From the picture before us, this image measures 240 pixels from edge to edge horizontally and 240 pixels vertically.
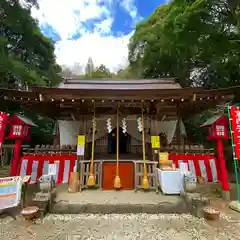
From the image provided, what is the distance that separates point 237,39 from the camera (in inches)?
323

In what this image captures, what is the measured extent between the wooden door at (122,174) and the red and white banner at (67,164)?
1250mm

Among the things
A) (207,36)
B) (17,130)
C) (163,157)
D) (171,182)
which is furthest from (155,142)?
(207,36)

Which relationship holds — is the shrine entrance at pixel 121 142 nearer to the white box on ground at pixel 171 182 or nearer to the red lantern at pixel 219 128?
the white box on ground at pixel 171 182

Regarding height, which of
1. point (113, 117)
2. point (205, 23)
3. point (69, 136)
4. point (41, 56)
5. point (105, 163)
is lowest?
point (105, 163)

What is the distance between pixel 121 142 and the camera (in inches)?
328

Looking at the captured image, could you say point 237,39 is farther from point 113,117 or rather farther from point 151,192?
point 151,192

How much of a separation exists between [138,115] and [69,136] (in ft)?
8.68

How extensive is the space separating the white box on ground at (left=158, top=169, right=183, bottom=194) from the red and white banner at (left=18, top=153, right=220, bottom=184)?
1216mm

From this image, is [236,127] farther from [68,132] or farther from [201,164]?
[68,132]

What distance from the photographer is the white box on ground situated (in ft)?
14.3

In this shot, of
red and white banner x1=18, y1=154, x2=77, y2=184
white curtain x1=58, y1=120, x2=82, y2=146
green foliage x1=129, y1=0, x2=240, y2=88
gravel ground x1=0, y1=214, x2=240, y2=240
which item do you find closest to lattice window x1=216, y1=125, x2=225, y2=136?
gravel ground x1=0, y1=214, x2=240, y2=240

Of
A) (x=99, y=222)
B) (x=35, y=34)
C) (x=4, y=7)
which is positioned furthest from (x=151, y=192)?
(x=35, y=34)

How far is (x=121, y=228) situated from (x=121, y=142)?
5.30 metres

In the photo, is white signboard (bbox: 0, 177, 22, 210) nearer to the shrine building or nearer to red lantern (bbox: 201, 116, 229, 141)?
the shrine building
